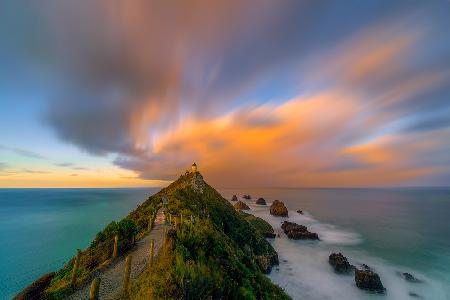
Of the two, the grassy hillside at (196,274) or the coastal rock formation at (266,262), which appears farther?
the coastal rock formation at (266,262)

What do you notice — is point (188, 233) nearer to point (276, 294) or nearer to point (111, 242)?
point (111, 242)

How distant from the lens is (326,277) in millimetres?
58094

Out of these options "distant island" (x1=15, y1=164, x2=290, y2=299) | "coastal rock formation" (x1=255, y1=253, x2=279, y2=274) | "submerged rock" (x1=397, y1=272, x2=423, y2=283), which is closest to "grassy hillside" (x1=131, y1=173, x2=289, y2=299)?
"distant island" (x1=15, y1=164, x2=290, y2=299)

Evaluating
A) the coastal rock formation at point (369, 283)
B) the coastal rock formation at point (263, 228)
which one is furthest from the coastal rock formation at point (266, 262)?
the coastal rock formation at point (263, 228)

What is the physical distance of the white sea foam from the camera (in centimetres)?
5048

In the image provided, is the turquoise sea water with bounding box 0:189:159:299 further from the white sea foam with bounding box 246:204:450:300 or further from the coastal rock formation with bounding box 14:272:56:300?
the white sea foam with bounding box 246:204:450:300

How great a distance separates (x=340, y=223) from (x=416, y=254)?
48.8 meters

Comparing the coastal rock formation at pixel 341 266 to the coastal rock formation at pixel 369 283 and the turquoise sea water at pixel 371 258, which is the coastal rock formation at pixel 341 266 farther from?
the coastal rock formation at pixel 369 283

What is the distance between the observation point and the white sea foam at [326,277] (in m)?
50.5

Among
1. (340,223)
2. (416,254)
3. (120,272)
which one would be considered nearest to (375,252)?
(416,254)

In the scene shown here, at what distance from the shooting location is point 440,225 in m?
130

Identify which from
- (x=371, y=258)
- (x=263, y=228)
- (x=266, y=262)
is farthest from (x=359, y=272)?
(x=263, y=228)

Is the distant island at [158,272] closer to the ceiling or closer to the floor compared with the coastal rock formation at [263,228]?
closer to the ceiling

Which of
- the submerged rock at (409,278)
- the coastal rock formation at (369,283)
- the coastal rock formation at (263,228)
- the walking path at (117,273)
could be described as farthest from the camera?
the coastal rock formation at (263,228)
